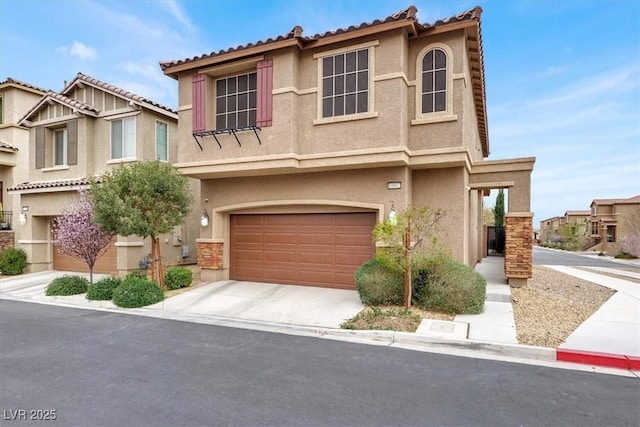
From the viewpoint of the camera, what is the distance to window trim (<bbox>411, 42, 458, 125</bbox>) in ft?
30.7

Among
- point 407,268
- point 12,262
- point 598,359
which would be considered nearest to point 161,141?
point 12,262

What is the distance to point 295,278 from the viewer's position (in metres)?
Result: 11.5

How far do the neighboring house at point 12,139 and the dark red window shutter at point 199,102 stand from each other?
39.6 feet

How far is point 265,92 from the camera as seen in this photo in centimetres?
1028

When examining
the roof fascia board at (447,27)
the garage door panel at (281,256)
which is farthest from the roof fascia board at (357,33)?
the garage door panel at (281,256)

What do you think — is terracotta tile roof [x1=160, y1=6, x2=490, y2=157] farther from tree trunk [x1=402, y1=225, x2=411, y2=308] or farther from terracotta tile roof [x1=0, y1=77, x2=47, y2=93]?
terracotta tile roof [x1=0, y1=77, x2=47, y2=93]

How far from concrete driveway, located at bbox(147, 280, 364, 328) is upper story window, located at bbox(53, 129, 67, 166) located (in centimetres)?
1003

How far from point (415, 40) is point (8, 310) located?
12.7 m

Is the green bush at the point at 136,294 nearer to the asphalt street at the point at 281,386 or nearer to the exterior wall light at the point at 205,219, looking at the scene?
the asphalt street at the point at 281,386

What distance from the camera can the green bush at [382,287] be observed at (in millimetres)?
8469

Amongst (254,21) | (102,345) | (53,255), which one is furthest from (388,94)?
(53,255)

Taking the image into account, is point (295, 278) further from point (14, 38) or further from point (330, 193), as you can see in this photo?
point (14, 38)

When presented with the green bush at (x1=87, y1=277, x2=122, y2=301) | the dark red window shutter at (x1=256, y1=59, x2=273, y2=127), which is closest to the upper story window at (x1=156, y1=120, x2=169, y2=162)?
the green bush at (x1=87, y1=277, x2=122, y2=301)

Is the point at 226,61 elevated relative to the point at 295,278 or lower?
elevated
